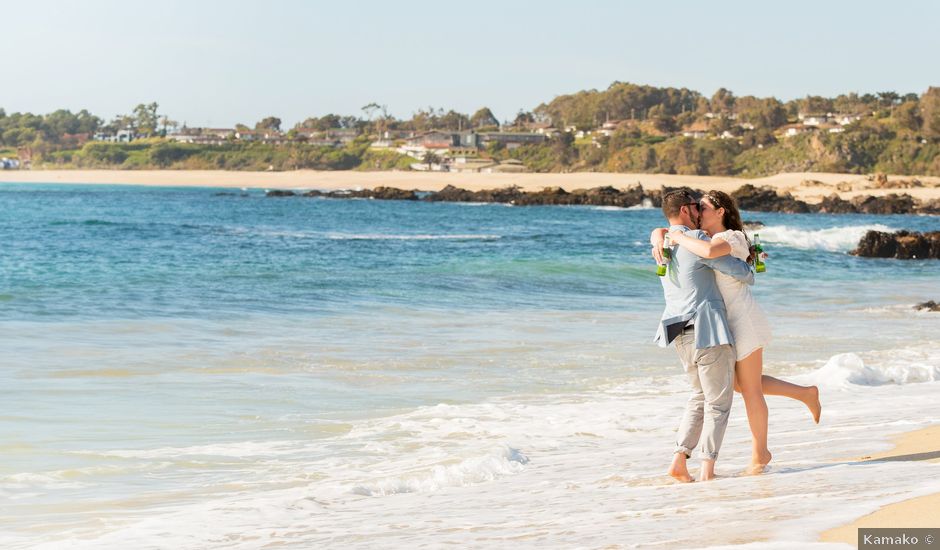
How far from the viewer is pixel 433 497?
17.9ft

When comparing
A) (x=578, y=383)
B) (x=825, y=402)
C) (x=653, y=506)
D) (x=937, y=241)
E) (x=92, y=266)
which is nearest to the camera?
(x=653, y=506)

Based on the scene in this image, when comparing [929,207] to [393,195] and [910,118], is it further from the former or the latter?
[910,118]

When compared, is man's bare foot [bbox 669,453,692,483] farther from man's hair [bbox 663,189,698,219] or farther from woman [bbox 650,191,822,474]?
man's hair [bbox 663,189,698,219]

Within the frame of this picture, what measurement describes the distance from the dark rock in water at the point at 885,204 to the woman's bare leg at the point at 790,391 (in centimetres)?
5693

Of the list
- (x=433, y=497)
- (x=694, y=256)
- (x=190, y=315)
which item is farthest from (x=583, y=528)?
(x=190, y=315)

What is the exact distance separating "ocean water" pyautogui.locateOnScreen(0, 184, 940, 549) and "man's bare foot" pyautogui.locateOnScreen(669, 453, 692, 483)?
6.2 inches

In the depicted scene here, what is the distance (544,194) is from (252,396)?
217 ft

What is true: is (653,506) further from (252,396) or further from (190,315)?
(190,315)

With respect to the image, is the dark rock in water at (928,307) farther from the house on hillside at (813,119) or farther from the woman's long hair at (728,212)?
the house on hillside at (813,119)

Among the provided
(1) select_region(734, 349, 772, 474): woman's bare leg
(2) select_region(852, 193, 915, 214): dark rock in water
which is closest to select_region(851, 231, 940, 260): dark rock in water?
(1) select_region(734, 349, 772, 474): woman's bare leg

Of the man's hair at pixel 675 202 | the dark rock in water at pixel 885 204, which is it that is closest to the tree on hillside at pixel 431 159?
the dark rock in water at pixel 885 204

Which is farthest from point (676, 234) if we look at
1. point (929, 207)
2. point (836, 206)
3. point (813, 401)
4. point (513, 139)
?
point (513, 139)

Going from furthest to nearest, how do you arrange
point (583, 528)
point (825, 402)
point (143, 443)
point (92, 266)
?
1. point (92, 266)
2. point (825, 402)
3. point (143, 443)
4. point (583, 528)

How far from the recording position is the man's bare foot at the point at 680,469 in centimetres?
541
